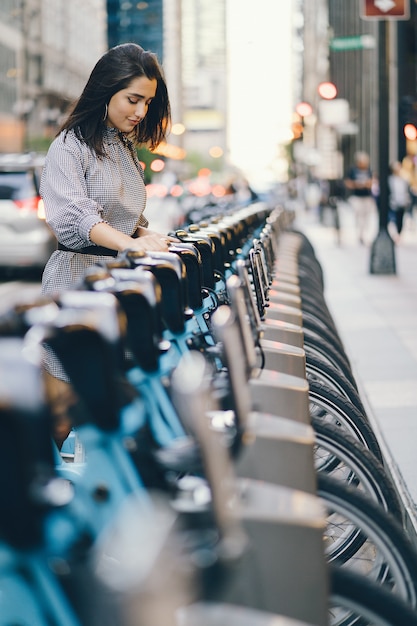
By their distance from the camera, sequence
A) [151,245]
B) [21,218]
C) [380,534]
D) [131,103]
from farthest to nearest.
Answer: [21,218] < [131,103] < [151,245] < [380,534]

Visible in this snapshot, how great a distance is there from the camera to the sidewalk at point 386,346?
5.98 m

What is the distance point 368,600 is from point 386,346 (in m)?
7.72

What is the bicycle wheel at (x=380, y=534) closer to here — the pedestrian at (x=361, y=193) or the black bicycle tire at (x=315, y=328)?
the black bicycle tire at (x=315, y=328)

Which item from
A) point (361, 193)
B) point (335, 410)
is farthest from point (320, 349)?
point (361, 193)

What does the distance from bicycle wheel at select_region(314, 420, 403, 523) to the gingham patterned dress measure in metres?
A: 1.05

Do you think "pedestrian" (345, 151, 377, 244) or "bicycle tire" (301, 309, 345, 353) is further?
"pedestrian" (345, 151, 377, 244)

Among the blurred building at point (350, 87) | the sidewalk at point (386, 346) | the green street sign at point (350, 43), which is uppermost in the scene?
the blurred building at point (350, 87)

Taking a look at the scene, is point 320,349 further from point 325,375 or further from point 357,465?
point 357,465

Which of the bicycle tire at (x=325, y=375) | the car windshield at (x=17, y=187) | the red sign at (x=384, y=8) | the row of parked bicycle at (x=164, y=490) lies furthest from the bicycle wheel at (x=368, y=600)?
the red sign at (x=384, y=8)

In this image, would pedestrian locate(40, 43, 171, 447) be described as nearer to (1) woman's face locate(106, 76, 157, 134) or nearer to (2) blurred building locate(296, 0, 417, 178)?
(1) woman's face locate(106, 76, 157, 134)

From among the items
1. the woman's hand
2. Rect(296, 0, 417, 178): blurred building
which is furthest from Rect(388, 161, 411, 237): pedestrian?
the woman's hand

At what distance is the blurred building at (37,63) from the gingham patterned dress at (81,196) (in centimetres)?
5828

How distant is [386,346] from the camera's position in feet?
32.7

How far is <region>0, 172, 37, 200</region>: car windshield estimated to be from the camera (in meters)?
16.9
